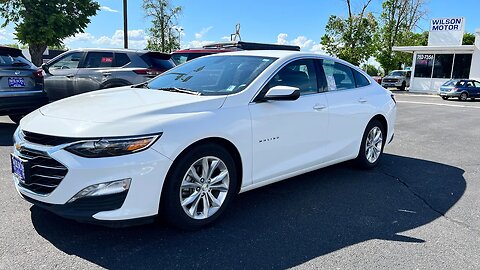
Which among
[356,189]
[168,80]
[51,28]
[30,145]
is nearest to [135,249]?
[30,145]

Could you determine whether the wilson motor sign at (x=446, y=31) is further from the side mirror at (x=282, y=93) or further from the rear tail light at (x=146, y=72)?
the side mirror at (x=282, y=93)

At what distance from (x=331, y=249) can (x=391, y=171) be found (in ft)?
9.07

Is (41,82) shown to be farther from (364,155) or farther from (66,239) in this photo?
(364,155)

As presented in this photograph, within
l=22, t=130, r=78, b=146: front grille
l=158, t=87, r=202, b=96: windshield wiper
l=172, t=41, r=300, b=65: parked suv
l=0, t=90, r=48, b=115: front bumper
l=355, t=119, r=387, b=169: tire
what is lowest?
l=355, t=119, r=387, b=169: tire

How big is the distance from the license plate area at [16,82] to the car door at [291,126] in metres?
5.08

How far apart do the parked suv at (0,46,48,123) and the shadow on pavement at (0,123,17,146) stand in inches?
16.3

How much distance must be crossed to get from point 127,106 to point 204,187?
96cm

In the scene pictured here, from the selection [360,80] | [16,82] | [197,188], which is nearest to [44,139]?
[197,188]

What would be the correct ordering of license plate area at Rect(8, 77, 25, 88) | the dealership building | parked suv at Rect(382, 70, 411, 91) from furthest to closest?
parked suv at Rect(382, 70, 411, 91) → the dealership building → license plate area at Rect(8, 77, 25, 88)

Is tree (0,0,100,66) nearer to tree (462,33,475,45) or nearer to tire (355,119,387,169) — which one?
tire (355,119,387,169)

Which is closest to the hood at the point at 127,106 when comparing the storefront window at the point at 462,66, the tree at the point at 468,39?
the storefront window at the point at 462,66

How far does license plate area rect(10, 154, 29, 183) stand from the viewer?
119 inches

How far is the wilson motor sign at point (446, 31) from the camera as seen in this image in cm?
2897

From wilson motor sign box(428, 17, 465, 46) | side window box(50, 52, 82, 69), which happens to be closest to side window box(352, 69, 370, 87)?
side window box(50, 52, 82, 69)
